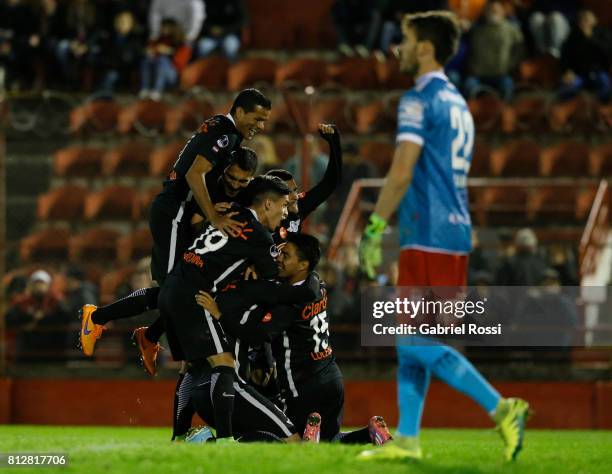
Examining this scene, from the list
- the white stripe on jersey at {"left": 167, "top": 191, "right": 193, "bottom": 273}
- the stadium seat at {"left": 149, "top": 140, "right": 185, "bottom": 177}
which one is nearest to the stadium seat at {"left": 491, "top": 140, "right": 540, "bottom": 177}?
the stadium seat at {"left": 149, "top": 140, "right": 185, "bottom": 177}

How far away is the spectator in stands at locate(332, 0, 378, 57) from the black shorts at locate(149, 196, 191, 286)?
449 inches

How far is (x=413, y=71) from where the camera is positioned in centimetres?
726

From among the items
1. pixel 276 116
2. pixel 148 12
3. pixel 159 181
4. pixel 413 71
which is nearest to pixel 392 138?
pixel 276 116

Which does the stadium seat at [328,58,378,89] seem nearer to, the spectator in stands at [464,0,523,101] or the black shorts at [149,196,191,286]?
the spectator in stands at [464,0,523,101]

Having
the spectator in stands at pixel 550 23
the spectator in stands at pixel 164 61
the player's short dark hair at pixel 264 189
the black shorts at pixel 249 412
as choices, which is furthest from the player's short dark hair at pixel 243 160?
the spectator in stands at pixel 550 23

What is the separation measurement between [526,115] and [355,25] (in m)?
3.02

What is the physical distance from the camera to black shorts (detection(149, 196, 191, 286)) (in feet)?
29.3

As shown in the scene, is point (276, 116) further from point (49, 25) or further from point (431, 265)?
point (431, 265)

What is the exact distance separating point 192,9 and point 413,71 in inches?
520

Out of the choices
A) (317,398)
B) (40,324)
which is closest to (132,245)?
(40,324)

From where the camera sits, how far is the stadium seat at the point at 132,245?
15.9 meters

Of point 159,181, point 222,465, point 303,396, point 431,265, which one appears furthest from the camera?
point 159,181

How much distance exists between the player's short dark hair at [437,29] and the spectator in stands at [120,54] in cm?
1267

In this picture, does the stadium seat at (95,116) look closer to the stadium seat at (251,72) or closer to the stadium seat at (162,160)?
the stadium seat at (162,160)
